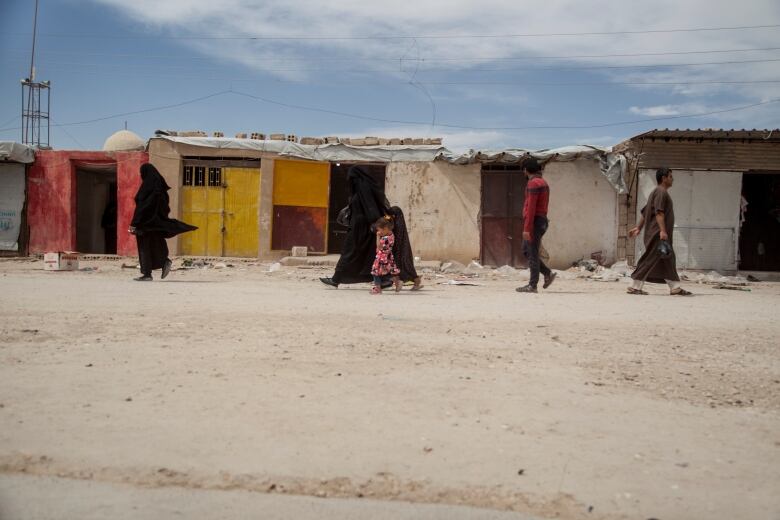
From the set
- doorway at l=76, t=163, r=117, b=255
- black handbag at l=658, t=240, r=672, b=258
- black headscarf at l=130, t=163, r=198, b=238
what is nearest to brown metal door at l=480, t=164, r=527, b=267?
black handbag at l=658, t=240, r=672, b=258

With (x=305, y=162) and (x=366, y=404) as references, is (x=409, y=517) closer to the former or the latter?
(x=366, y=404)

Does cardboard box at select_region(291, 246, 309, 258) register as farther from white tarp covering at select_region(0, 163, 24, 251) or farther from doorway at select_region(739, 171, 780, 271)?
doorway at select_region(739, 171, 780, 271)

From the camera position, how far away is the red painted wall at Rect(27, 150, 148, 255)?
16.3 metres

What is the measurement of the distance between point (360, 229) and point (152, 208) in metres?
3.35

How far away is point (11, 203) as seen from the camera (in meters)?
16.4

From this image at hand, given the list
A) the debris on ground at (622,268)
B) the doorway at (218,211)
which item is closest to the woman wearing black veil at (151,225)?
the doorway at (218,211)

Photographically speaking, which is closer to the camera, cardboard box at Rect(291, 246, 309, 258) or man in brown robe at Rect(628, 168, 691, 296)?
man in brown robe at Rect(628, 168, 691, 296)

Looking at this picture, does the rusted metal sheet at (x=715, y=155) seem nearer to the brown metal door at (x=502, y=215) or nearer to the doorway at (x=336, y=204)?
the brown metal door at (x=502, y=215)

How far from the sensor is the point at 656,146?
14242 mm

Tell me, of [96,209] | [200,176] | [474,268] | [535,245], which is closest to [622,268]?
[474,268]

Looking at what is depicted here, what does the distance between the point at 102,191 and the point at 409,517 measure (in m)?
18.9

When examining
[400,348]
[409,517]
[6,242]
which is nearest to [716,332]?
[400,348]

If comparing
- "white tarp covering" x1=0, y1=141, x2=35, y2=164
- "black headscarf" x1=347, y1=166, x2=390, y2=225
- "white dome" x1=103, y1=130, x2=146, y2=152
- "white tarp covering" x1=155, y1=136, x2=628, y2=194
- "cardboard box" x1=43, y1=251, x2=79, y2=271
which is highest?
"white dome" x1=103, y1=130, x2=146, y2=152

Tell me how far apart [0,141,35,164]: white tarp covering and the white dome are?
14.8ft
